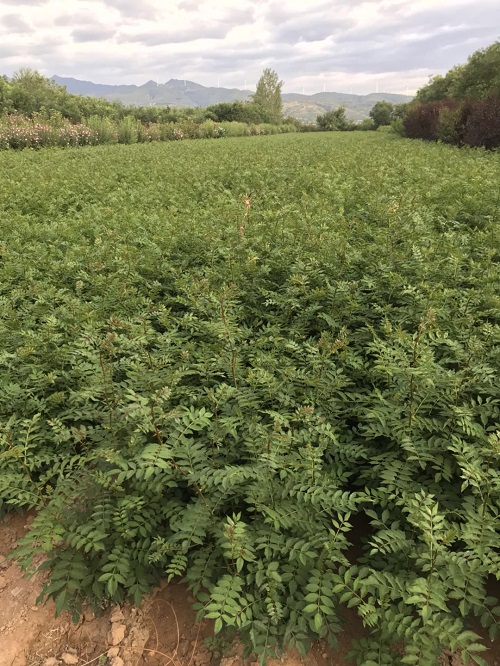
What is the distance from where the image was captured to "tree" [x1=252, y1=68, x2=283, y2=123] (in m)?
70.6

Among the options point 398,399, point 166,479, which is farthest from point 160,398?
point 398,399

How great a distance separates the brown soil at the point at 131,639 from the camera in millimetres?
2152

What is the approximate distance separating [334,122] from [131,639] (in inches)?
2585

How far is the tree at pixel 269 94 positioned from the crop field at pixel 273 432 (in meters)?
72.5

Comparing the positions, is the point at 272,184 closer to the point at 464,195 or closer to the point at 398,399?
the point at 464,195

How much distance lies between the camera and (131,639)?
2.28 m

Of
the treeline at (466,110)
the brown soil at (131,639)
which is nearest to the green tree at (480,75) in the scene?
the treeline at (466,110)

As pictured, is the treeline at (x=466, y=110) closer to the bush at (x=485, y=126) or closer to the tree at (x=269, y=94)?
the bush at (x=485, y=126)

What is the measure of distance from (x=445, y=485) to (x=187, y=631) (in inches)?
70.5

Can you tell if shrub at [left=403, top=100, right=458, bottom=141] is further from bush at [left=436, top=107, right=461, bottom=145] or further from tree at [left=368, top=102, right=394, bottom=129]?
tree at [left=368, top=102, right=394, bottom=129]

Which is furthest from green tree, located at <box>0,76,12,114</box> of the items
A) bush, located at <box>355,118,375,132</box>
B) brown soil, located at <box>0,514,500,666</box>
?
bush, located at <box>355,118,375,132</box>

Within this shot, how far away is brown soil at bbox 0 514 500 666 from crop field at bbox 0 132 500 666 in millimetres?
138

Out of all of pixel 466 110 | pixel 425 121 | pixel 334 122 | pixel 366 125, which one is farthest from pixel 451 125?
pixel 334 122

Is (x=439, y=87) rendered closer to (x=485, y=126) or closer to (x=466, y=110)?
(x=466, y=110)
